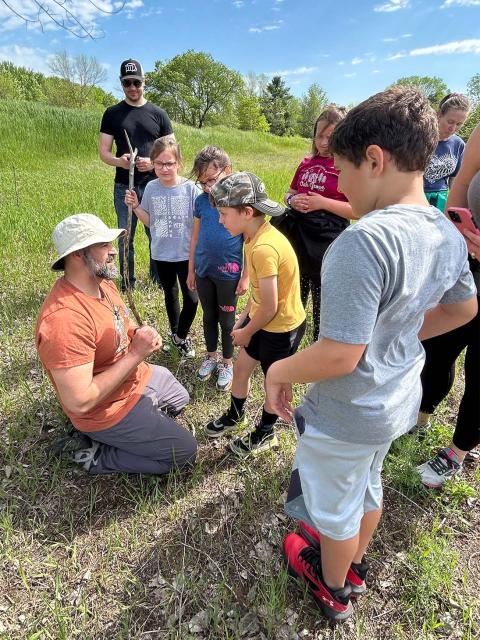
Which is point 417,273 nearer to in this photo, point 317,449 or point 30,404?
point 317,449

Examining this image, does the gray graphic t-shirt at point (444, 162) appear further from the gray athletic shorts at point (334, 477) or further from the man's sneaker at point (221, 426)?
the gray athletic shorts at point (334, 477)

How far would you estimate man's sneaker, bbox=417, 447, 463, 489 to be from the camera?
6.59 feet

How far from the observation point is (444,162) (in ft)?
11.5

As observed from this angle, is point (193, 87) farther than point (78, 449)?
Yes

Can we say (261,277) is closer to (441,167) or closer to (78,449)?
(78,449)

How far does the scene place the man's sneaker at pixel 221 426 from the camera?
2.41 meters

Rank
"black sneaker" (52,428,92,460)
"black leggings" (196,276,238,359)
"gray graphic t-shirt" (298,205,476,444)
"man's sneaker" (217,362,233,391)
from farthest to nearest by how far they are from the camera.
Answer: "man's sneaker" (217,362,233,391), "black leggings" (196,276,238,359), "black sneaker" (52,428,92,460), "gray graphic t-shirt" (298,205,476,444)

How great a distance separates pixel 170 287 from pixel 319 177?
1446mm

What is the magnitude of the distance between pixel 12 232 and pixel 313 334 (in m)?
4.19

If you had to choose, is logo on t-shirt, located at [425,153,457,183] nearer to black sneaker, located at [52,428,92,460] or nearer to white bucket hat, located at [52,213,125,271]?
white bucket hat, located at [52,213,125,271]

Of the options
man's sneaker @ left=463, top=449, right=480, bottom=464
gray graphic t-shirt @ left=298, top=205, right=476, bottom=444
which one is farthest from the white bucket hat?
man's sneaker @ left=463, top=449, right=480, bottom=464

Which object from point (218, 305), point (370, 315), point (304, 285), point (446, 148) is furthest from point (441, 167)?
point (370, 315)

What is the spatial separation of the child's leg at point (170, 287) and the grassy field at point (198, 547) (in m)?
0.73

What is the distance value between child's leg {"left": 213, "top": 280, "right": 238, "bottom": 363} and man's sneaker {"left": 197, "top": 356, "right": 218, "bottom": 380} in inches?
6.0
